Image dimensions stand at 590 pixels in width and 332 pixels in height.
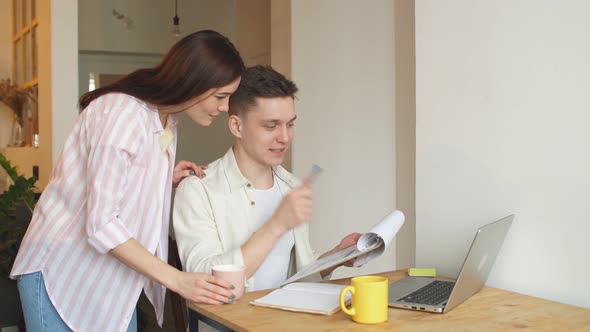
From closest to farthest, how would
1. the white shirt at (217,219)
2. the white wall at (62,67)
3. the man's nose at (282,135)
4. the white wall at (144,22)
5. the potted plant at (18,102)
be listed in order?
1. the white shirt at (217,219)
2. the man's nose at (282,135)
3. the white wall at (62,67)
4. the potted plant at (18,102)
5. the white wall at (144,22)

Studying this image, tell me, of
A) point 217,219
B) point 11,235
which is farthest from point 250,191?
point 11,235

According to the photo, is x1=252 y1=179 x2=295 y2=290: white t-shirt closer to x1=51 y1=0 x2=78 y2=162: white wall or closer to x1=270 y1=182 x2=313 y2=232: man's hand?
x1=270 y1=182 x2=313 y2=232: man's hand

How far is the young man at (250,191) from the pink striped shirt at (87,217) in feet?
0.55

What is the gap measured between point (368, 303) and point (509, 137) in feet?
2.13

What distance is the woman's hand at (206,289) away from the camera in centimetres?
151

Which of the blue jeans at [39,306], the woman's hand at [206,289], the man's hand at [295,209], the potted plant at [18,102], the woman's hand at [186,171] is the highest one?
the potted plant at [18,102]

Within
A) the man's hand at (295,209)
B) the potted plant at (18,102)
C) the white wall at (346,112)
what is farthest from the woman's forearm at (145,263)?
the potted plant at (18,102)

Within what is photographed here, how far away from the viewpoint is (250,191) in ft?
6.47

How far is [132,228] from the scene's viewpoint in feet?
5.42

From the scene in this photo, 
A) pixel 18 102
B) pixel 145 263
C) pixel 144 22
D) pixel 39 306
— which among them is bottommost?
pixel 39 306

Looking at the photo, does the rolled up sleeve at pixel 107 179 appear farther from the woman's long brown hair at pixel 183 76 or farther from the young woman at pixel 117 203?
the woman's long brown hair at pixel 183 76

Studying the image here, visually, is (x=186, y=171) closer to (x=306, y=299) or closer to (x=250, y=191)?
(x=250, y=191)

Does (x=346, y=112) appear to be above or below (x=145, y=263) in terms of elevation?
above

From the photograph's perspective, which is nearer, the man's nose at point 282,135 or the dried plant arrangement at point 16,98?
the man's nose at point 282,135
